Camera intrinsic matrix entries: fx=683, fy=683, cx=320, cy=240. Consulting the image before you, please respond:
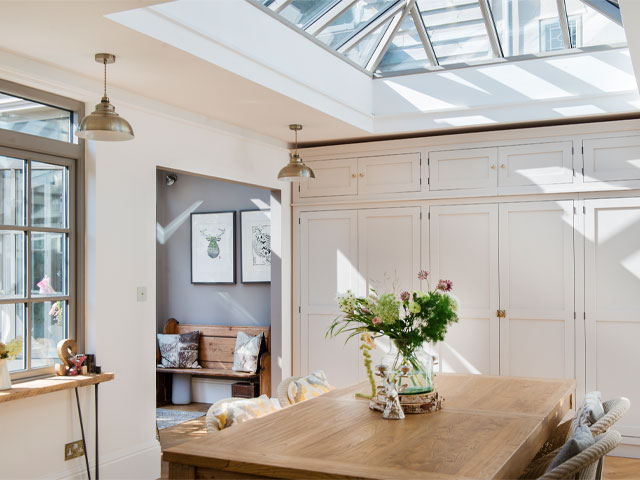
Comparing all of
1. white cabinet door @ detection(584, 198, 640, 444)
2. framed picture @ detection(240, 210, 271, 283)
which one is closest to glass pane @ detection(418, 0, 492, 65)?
white cabinet door @ detection(584, 198, 640, 444)

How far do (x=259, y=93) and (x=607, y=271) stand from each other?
2.89m

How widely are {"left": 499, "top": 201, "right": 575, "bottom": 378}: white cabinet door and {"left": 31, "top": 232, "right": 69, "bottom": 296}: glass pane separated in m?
3.27

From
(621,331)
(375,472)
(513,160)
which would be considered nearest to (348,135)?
(513,160)

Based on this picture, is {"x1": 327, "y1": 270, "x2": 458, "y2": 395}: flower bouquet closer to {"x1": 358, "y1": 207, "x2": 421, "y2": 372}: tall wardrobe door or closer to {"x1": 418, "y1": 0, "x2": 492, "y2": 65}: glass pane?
{"x1": 418, "y1": 0, "x2": 492, "y2": 65}: glass pane

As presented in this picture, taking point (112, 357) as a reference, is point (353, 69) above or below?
above

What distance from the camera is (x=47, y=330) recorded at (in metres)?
3.82

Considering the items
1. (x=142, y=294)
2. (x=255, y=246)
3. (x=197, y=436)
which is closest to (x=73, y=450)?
(x=142, y=294)

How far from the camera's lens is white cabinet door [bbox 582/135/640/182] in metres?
5.02

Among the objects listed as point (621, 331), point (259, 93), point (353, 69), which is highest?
point (353, 69)

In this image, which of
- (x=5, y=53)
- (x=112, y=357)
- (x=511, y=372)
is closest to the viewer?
(x=5, y=53)

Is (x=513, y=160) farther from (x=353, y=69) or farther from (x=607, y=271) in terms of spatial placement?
(x=353, y=69)

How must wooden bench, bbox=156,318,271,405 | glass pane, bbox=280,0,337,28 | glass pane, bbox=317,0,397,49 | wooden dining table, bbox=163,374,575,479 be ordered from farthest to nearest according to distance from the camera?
1. wooden bench, bbox=156,318,271,405
2. glass pane, bbox=317,0,397,49
3. glass pane, bbox=280,0,337,28
4. wooden dining table, bbox=163,374,575,479

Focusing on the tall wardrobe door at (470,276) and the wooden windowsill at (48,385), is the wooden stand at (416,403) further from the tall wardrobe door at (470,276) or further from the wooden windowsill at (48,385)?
the tall wardrobe door at (470,276)

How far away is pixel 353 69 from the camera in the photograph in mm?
5215
